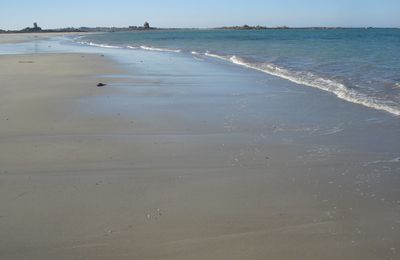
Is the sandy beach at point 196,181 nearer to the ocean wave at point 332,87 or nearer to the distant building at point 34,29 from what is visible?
the ocean wave at point 332,87

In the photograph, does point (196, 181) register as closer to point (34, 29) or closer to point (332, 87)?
point (332, 87)

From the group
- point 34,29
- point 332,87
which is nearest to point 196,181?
point 332,87

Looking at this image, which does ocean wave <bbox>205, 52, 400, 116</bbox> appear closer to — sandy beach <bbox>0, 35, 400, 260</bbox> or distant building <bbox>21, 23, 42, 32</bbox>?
sandy beach <bbox>0, 35, 400, 260</bbox>

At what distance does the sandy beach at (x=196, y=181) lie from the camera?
11.3 feet

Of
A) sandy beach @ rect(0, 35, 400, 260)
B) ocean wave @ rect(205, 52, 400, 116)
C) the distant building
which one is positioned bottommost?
sandy beach @ rect(0, 35, 400, 260)

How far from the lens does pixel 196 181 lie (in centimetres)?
479

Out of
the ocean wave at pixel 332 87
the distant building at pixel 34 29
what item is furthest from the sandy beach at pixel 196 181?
the distant building at pixel 34 29

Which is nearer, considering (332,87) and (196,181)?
(196,181)

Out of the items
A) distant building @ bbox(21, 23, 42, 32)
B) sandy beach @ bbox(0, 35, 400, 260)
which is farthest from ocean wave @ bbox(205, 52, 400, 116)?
distant building @ bbox(21, 23, 42, 32)

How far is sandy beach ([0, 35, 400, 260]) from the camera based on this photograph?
3.46 m

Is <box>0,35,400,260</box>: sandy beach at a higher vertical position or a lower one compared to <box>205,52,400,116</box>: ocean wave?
lower

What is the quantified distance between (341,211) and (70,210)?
2.39 meters

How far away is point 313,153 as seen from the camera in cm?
565

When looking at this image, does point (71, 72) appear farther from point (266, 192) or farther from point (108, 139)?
point (266, 192)
